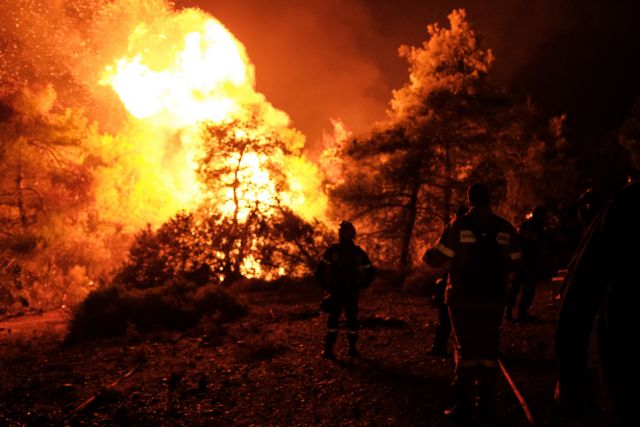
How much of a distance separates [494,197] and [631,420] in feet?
59.9

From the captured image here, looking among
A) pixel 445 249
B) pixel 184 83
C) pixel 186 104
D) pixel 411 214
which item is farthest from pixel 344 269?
pixel 184 83

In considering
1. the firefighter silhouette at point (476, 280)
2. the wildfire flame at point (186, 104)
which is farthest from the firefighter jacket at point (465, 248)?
the wildfire flame at point (186, 104)

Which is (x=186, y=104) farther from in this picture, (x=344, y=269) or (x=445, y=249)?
(x=445, y=249)

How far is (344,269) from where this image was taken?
7.25m

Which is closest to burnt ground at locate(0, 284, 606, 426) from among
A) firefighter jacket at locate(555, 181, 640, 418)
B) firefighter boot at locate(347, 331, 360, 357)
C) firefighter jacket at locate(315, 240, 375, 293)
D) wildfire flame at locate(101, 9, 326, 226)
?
firefighter boot at locate(347, 331, 360, 357)

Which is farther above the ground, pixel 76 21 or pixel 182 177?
pixel 76 21

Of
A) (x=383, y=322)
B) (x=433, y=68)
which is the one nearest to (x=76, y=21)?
(x=433, y=68)

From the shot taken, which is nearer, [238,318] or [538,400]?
[538,400]

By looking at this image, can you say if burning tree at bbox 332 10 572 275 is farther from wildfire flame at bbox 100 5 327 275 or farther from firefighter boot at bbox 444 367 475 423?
firefighter boot at bbox 444 367 475 423

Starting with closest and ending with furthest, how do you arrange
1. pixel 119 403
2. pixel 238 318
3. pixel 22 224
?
1. pixel 119 403
2. pixel 238 318
3. pixel 22 224

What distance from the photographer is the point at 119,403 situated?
5922mm

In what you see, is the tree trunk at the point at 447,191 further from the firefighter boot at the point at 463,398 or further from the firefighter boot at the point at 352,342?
the firefighter boot at the point at 463,398

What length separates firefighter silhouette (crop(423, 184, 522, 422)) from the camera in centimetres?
430

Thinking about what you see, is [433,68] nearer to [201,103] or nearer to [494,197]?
[494,197]
